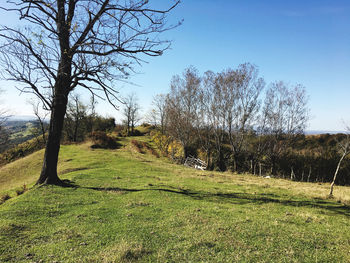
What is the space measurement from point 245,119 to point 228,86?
4.60 m

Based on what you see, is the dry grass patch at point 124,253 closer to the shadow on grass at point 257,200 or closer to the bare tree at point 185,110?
the shadow on grass at point 257,200

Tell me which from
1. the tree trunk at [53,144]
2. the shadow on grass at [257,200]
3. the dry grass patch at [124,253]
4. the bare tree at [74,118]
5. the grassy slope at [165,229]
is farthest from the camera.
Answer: the bare tree at [74,118]

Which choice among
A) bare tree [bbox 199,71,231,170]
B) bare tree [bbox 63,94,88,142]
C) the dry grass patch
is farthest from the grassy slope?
bare tree [bbox 63,94,88,142]

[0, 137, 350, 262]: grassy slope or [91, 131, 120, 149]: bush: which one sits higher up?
[91, 131, 120, 149]: bush

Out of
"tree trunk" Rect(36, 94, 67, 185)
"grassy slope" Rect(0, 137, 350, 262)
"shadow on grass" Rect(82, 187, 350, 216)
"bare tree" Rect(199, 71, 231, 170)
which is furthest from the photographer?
"bare tree" Rect(199, 71, 231, 170)

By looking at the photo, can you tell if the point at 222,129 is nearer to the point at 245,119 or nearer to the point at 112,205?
the point at 245,119

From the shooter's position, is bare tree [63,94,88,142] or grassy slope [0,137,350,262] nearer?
grassy slope [0,137,350,262]

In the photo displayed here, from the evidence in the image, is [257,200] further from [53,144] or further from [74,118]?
[74,118]

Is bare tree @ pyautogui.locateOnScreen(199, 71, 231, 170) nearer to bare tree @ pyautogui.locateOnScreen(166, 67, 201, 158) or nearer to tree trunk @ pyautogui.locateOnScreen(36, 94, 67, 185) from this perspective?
bare tree @ pyautogui.locateOnScreen(166, 67, 201, 158)

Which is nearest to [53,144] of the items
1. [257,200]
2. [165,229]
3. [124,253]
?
[165,229]

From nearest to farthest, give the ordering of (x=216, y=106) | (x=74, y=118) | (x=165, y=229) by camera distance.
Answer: (x=165, y=229)
(x=216, y=106)
(x=74, y=118)

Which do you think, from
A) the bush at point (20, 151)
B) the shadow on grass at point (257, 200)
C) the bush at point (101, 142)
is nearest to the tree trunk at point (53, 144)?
the shadow on grass at point (257, 200)

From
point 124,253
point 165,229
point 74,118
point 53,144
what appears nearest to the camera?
point 124,253

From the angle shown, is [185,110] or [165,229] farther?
[185,110]
